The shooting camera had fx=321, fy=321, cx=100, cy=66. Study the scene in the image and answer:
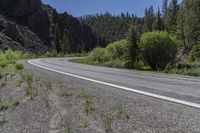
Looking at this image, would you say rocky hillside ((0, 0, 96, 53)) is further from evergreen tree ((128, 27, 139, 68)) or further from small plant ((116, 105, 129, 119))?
small plant ((116, 105, 129, 119))

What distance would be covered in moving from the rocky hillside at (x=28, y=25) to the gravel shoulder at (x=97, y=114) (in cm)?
8423

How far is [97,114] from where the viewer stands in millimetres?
7637

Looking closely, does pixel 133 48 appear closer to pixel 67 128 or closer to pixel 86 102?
pixel 86 102

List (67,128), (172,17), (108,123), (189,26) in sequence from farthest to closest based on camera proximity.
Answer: (172,17)
(189,26)
(67,128)
(108,123)

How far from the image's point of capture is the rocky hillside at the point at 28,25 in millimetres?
104000

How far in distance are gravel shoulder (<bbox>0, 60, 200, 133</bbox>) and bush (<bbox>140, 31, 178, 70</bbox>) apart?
1848cm

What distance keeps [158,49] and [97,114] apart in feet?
74.8

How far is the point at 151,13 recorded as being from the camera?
11056 cm

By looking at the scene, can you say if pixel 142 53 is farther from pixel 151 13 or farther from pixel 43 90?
pixel 151 13

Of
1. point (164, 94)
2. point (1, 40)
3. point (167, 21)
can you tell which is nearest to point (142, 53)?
point (164, 94)

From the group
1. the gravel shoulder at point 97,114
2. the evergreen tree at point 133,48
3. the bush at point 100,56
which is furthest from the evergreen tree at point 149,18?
the gravel shoulder at point 97,114

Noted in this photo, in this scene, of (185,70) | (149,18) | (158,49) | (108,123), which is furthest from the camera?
(149,18)

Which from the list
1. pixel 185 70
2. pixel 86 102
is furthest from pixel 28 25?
pixel 86 102

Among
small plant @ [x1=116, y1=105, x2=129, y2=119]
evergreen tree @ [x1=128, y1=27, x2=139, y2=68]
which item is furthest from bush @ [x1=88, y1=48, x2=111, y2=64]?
small plant @ [x1=116, y1=105, x2=129, y2=119]
